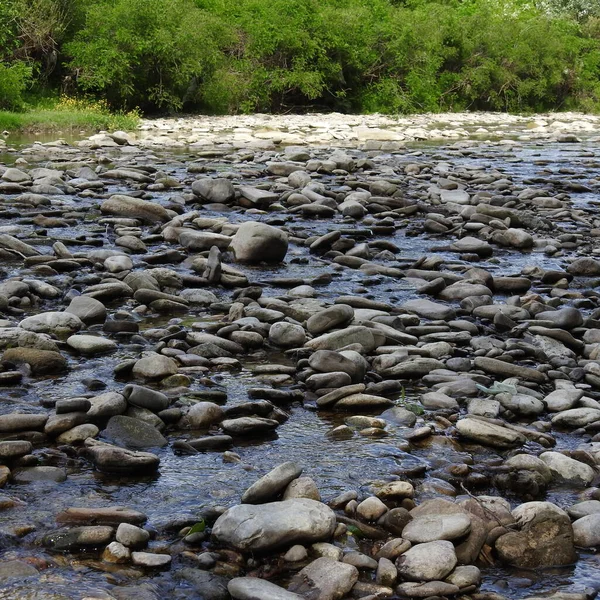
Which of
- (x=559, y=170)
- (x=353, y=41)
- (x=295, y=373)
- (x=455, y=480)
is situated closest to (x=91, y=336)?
(x=295, y=373)

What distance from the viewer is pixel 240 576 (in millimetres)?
3125

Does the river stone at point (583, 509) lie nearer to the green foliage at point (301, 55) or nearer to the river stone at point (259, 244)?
the river stone at point (259, 244)

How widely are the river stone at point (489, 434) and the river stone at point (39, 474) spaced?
6.56ft

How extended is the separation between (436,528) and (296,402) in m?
1.61

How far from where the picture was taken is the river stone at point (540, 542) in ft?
10.8

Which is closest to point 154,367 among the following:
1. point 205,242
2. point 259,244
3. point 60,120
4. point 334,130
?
point 259,244

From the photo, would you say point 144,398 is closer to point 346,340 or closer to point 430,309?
point 346,340

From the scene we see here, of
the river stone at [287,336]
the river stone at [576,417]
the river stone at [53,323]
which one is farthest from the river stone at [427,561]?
the river stone at [53,323]

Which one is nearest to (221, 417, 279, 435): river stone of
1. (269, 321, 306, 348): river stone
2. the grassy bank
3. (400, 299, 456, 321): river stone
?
(269, 321, 306, 348): river stone

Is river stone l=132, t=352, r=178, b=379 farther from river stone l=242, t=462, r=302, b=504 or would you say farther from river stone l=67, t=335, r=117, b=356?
river stone l=242, t=462, r=302, b=504

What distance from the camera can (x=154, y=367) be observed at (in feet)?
16.3

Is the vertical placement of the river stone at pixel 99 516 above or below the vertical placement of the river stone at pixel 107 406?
below

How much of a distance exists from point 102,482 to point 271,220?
646cm

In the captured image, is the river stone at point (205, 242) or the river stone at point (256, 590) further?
the river stone at point (205, 242)
